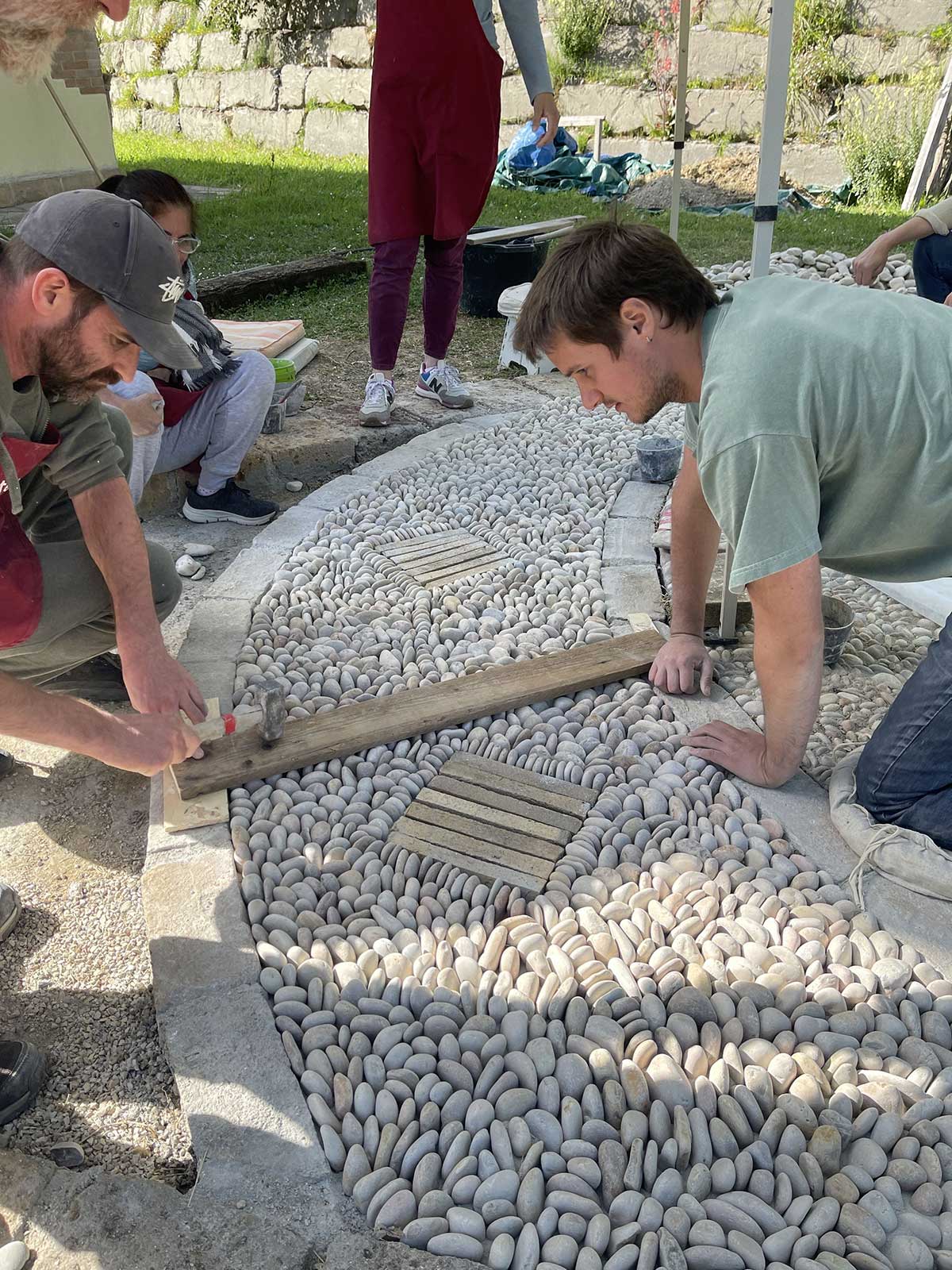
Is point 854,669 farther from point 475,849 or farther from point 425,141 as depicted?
point 425,141

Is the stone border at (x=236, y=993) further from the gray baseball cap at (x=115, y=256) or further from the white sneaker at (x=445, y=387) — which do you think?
the white sneaker at (x=445, y=387)

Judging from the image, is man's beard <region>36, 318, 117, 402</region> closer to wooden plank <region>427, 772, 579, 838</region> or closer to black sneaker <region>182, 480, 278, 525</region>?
wooden plank <region>427, 772, 579, 838</region>

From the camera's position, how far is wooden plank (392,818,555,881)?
208cm

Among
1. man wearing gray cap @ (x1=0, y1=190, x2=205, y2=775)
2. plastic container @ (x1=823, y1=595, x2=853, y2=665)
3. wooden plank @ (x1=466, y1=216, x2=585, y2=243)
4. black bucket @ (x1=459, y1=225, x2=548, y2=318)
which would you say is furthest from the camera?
black bucket @ (x1=459, y1=225, x2=548, y2=318)

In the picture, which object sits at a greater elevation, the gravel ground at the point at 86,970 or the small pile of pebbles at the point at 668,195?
the small pile of pebbles at the point at 668,195

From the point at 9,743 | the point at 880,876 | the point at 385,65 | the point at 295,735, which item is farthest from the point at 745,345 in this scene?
the point at 385,65

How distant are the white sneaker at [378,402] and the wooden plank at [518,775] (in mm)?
2439

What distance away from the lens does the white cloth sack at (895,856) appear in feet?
6.40

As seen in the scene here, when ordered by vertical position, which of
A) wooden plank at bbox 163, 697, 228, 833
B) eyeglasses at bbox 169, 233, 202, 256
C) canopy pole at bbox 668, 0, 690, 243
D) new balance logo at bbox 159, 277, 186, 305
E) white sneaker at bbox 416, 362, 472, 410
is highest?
canopy pole at bbox 668, 0, 690, 243

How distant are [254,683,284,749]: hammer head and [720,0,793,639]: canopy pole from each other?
3.45ft

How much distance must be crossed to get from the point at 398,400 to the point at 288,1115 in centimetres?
375

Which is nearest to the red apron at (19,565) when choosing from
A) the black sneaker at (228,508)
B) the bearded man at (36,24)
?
the bearded man at (36,24)

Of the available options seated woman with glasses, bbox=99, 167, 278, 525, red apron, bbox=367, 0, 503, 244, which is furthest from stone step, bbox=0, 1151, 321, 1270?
red apron, bbox=367, 0, 503, 244

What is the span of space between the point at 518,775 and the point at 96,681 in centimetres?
118
